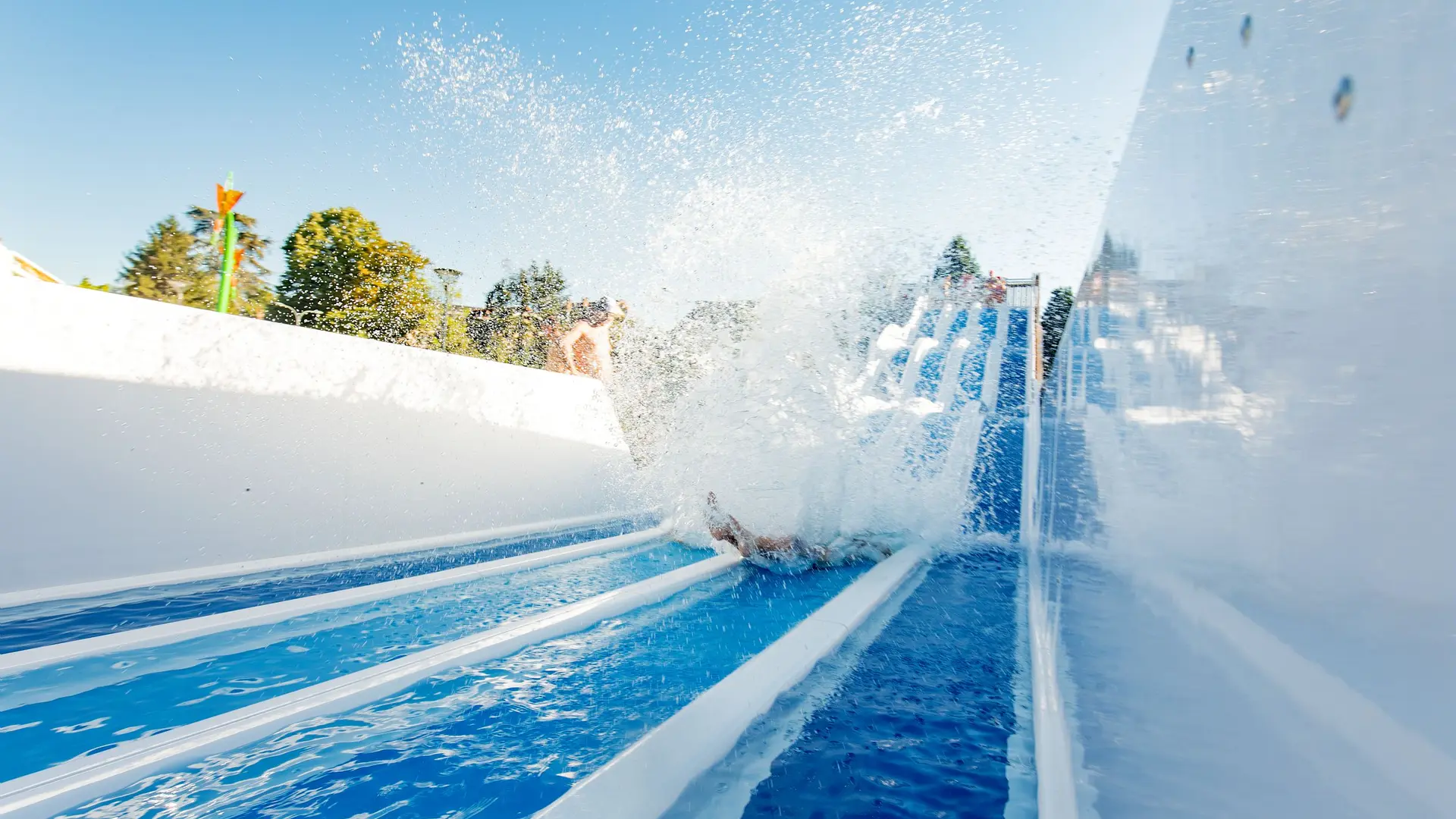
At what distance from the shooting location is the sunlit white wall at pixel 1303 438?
47 centimetres

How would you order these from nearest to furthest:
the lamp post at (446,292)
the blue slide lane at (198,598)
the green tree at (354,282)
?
the blue slide lane at (198,598), the lamp post at (446,292), the green tree at (354,282)

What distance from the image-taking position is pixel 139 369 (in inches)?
163

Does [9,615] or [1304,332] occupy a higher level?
[1304,332]

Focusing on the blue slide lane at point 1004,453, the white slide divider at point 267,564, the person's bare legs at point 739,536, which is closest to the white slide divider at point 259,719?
the person's bare legs at point 739,536

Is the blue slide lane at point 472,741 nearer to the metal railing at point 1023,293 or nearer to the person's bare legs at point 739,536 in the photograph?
the person's bare legs at point 739,536

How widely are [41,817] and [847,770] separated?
6.65 ft

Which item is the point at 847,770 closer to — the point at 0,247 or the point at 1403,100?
the point at 1403,100

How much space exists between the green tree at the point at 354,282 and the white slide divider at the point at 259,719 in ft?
30.6

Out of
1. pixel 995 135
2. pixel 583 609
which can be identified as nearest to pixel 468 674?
pixel 583 609

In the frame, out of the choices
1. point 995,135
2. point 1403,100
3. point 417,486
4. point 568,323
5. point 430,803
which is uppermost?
point 995,135

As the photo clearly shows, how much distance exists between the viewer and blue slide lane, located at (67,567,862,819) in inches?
74.5

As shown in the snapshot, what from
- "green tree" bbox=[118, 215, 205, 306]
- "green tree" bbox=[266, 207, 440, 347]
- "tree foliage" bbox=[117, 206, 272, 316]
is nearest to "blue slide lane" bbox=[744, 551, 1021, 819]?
"green tree" bbox=[266, 207, 440, 347]

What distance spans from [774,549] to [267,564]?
333cm

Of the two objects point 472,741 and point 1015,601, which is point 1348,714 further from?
point 1015,601
